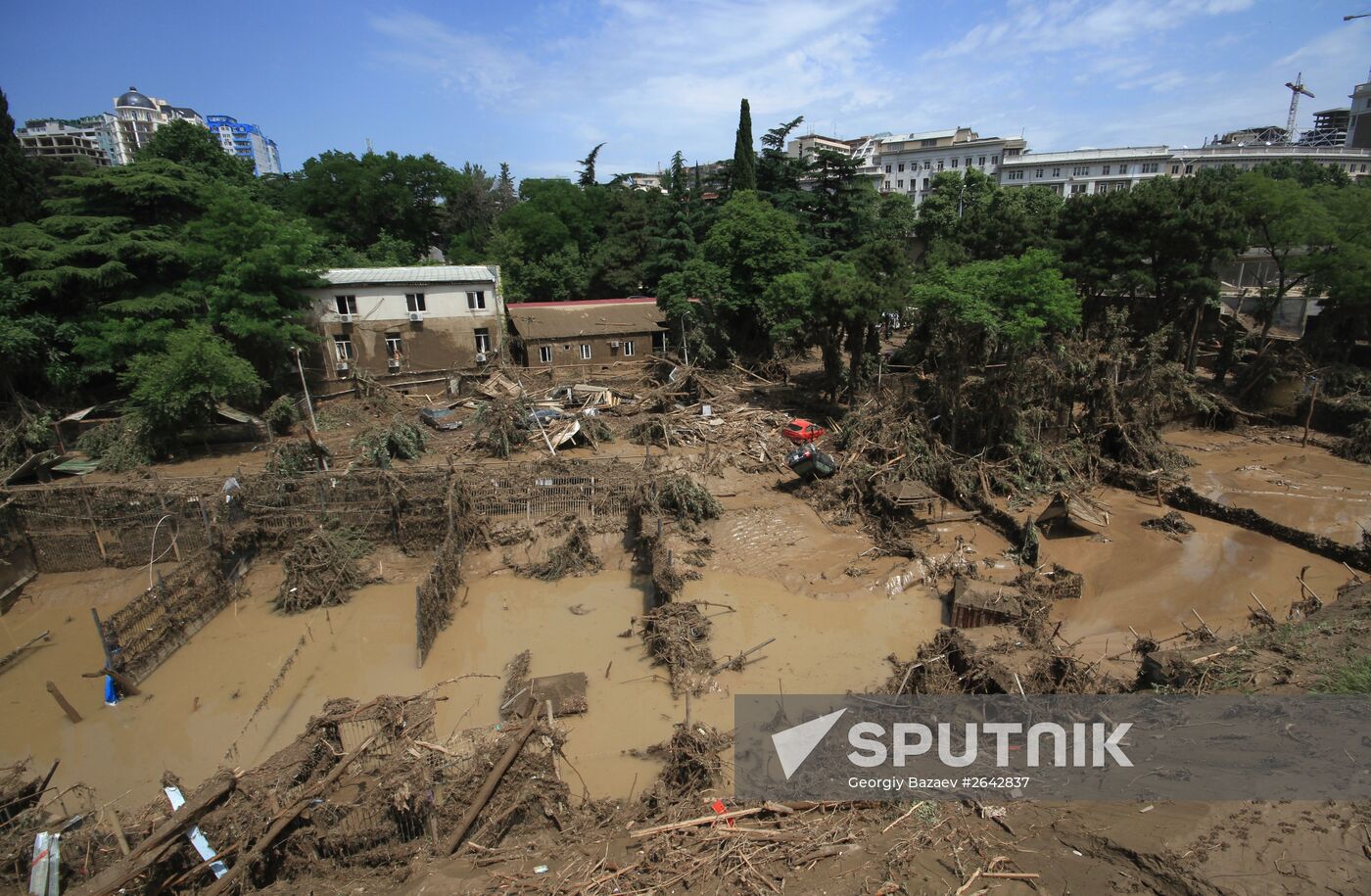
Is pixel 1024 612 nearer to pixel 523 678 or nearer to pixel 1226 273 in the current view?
pixel 523 678

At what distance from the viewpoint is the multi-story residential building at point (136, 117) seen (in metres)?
119

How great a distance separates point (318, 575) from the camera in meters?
15.3

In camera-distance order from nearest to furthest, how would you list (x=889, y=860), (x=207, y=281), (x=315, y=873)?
1. (x=889, y=860)
2. (x=315, y=873)
3. (x=207, y=281)

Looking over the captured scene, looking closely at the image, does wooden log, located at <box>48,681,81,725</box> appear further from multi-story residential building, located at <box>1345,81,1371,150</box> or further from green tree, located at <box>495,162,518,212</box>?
multi-story residential building, located at <box>1345,81,1371,150</box>

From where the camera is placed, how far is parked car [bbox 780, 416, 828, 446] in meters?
22.3

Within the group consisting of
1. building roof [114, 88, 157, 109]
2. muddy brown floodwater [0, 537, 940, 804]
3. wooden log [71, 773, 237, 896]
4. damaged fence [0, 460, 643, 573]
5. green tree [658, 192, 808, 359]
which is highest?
building roof [114, 88, 157, 109]

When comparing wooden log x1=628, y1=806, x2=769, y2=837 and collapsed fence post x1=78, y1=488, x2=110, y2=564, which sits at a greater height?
collapsed fence post x1=78, y1=488, x2=110, y2=564

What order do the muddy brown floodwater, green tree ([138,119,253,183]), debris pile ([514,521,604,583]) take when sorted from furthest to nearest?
green tree ([138,119,253,183]) → debris pile ([514,521,604,583]) → the muddy brown floodwater

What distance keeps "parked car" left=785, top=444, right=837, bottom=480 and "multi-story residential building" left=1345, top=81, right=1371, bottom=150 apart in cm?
9413

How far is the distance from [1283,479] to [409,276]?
33311mm

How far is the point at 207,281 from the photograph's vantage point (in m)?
25.6

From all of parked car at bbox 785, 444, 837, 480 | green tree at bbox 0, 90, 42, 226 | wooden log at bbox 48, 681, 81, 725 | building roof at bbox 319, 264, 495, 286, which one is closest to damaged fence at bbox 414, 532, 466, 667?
wooden log at bbox 48, 681, 81, 725

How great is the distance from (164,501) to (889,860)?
18.2 m

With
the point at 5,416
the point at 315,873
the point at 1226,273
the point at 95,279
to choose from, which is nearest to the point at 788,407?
the point at 315,873
